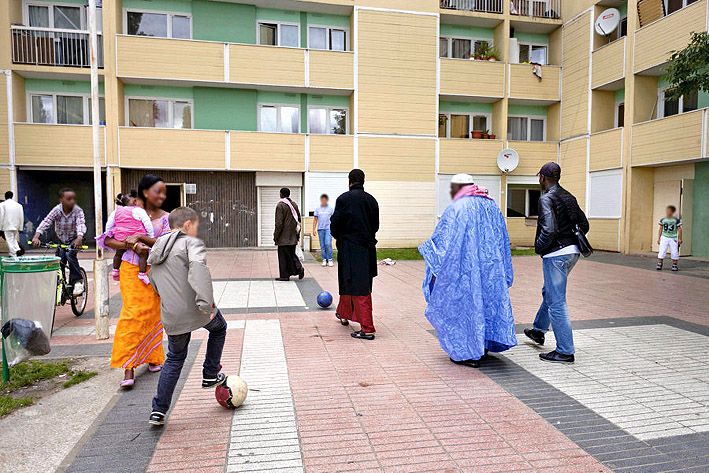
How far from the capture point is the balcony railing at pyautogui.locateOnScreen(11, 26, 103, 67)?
1673cm

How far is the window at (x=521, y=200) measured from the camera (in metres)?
21.0

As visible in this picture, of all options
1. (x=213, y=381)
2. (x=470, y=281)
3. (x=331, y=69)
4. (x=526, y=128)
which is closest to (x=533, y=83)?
(x=526, y=128)

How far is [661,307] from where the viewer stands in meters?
7.86

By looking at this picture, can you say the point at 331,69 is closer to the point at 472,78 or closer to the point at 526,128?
the point at 472,78

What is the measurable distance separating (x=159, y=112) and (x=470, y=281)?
16.8 meters

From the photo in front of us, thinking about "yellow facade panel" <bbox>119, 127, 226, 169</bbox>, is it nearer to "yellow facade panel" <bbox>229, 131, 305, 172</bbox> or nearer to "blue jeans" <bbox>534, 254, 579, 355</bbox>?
"yellow facade panel" <bbox>229, 131, 305, 172</bbox>

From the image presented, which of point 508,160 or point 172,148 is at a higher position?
point 172,148

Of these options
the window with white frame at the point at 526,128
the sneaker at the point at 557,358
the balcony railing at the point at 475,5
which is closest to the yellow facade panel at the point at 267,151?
the balcony railing at the point at 475,5

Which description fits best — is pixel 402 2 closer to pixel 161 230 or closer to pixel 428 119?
pixel 428 119

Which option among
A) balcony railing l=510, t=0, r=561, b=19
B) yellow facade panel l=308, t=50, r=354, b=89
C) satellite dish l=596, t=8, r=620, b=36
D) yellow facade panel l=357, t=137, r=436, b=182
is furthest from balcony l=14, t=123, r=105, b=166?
satellite dish l=596, t=8, r=620, b=36

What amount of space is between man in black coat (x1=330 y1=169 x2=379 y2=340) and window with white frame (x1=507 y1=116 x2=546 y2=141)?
17525mm

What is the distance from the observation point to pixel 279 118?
19.1 meters

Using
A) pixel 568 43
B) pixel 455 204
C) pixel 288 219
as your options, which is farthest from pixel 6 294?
pixel 568 43

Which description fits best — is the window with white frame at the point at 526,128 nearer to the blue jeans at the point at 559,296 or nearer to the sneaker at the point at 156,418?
the blue jeans at the point at 559,296
